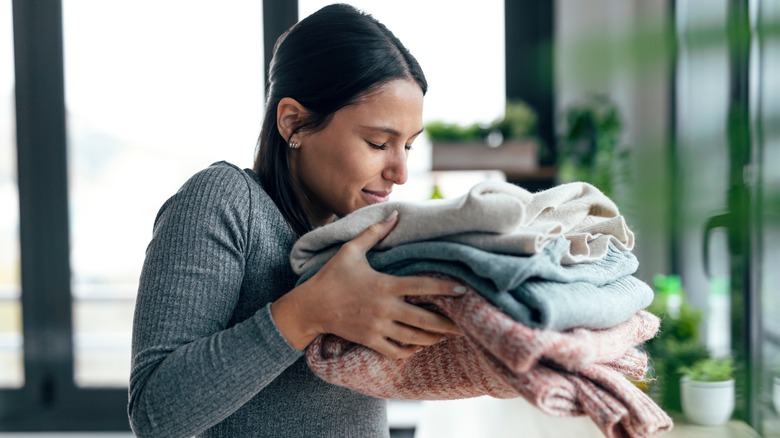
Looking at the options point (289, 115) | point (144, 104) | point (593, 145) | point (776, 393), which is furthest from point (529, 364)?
point (144, 104)

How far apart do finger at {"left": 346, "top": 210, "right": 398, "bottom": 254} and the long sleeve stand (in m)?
0.12

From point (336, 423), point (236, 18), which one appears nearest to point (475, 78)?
point (236, 18)

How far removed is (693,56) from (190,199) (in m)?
0.92

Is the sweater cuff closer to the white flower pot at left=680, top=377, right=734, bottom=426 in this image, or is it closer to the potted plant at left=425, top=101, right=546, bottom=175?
the white flower pot at left=680, top=377, right=734, bottom=426

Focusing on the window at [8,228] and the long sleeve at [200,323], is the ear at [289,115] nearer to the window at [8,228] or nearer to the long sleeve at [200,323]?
the long sleeve at [200,323]

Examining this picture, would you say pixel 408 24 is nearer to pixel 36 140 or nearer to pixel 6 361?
pixel 36 140

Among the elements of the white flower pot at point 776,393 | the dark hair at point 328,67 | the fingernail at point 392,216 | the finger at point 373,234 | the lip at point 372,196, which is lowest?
the white flower pot at point 776,393

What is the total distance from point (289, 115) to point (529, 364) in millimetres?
487

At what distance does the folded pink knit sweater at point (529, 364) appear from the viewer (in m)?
0.52

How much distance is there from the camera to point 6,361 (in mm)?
2699

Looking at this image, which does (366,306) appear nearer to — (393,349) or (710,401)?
(393,349)

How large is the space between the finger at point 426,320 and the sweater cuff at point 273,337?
13 centimetres

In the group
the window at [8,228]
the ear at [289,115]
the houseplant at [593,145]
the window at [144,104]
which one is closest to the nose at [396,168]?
the ear at [289,115]

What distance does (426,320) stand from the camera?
24.4 inches
